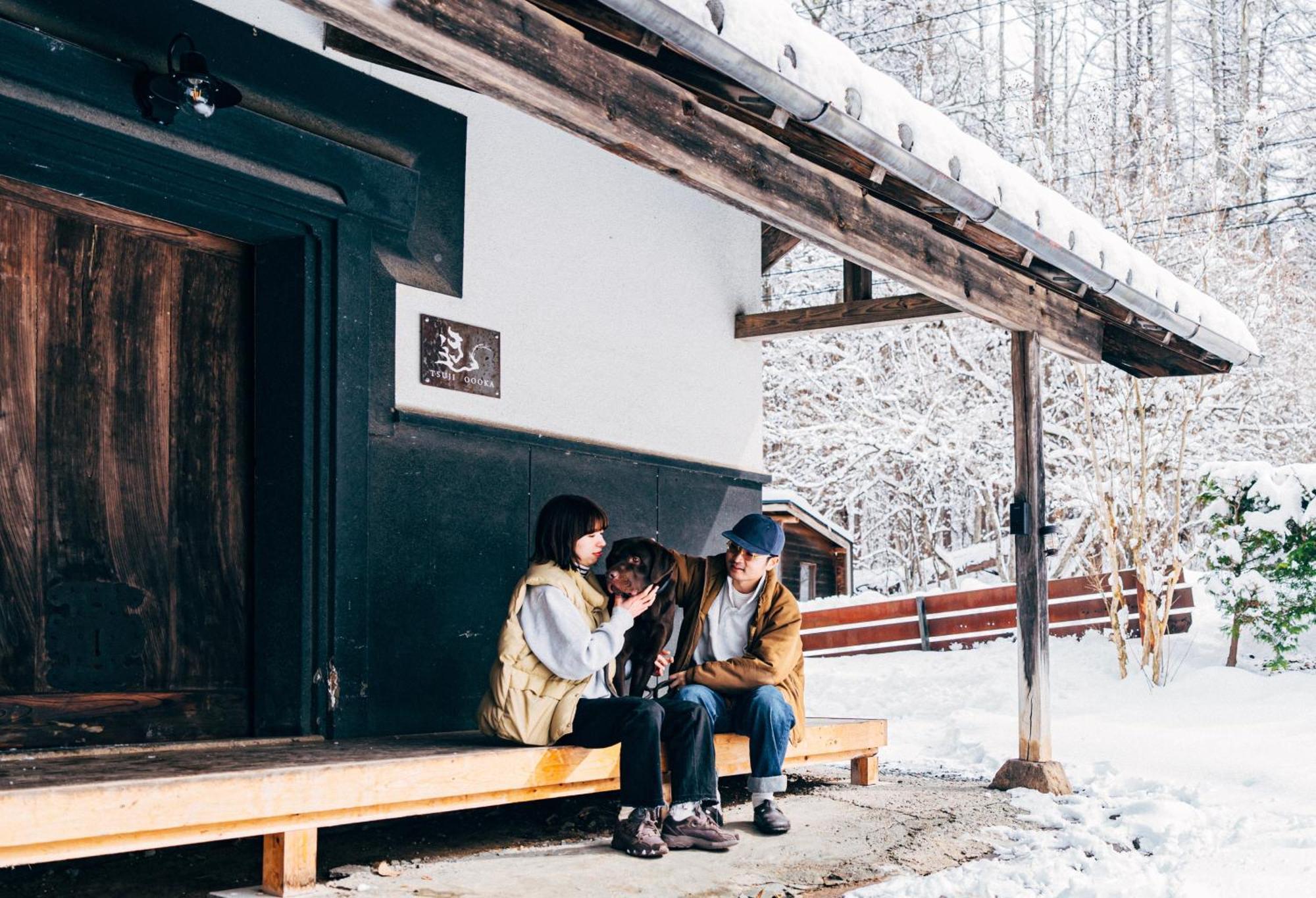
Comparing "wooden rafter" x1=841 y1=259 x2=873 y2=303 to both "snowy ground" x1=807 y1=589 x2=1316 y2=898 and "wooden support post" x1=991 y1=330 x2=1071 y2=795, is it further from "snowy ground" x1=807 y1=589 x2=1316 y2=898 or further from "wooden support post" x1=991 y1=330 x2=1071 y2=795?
"snowy ground" x1=807 y1=589 x2=1316 y2=898

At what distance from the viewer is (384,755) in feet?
14.0

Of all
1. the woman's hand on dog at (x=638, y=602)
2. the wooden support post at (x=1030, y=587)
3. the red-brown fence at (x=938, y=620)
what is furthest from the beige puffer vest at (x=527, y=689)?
the red-brown fence at (x=938, y=620)

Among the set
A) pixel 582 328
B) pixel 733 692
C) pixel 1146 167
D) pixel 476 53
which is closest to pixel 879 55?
pixel 1146 167

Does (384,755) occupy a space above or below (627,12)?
below

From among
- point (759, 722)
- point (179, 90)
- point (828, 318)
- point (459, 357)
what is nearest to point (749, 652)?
point (759, 722)

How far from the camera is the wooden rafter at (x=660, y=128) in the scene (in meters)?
3.38

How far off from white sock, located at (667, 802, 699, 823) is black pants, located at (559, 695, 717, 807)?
0.01 m

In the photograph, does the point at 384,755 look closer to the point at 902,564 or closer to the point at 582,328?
the point at 582,328

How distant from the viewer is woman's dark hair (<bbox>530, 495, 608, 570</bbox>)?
4.80 m

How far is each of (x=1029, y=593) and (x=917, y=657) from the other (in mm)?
8967

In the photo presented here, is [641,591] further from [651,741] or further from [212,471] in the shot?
[212,471]

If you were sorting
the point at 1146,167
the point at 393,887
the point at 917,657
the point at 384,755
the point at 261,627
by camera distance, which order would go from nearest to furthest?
the point at 393,887 → the point at 384,755 → the point at 261,627 → the point at 1146,167 → the point at 917,657

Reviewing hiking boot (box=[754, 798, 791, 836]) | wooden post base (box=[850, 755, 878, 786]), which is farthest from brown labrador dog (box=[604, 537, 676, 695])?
wooden post base (box=[850, 755, 878, 786])

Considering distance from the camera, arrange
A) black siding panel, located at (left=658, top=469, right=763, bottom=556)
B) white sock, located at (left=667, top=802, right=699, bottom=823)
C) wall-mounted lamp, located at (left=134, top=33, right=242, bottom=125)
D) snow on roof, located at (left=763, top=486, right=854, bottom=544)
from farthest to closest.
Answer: snow on roof, located at (left=763, top=486, right=854, bottom=544) < black siding panel, located at (left=658, top=469, right=763, bottom=556) < white sock, located at (left=667, top=802, right=699, bottom=823) < wall-mounted lamp, located at (left=134, top=33, right=242, bottom=125)
